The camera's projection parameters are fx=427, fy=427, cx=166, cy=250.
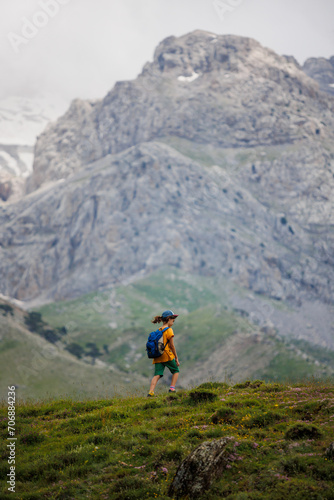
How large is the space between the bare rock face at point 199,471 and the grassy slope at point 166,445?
0.28 meters

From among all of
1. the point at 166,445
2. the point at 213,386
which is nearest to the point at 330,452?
the point at 166,445

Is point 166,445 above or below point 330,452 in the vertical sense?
below

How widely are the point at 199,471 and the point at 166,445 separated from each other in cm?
313

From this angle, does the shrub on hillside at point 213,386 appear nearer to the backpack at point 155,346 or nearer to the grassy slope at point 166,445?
the grassy slope at point 166,445

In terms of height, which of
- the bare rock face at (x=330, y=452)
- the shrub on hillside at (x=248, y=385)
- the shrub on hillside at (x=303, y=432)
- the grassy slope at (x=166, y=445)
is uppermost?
the bare rock face at (x=330, y=452)

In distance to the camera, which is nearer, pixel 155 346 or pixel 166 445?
pixel 166 445

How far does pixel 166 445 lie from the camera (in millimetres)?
15039

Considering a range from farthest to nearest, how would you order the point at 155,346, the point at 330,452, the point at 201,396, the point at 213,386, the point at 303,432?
the point at 213,386, the point at 155,346, the point at 201,396, the point at 303,432, the point at 330,452

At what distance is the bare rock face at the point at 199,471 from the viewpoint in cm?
1179

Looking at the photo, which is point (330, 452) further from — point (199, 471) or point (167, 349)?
point (167, 349)

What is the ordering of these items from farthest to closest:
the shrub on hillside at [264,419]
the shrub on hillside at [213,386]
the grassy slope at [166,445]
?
the shrub on hillside at [213,386] < the shrub on hillside at [264,419] < the grassy slope at [166,445]

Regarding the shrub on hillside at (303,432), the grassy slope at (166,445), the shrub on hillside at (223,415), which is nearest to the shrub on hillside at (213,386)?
the grassy slope at (166,445)

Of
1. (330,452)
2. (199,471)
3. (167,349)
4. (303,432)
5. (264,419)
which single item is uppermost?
(330,452)

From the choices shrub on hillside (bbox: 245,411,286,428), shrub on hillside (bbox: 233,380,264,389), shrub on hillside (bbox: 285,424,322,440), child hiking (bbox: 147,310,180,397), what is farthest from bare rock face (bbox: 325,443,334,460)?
shrub on hillside (bbox: 233,380,264,389)
